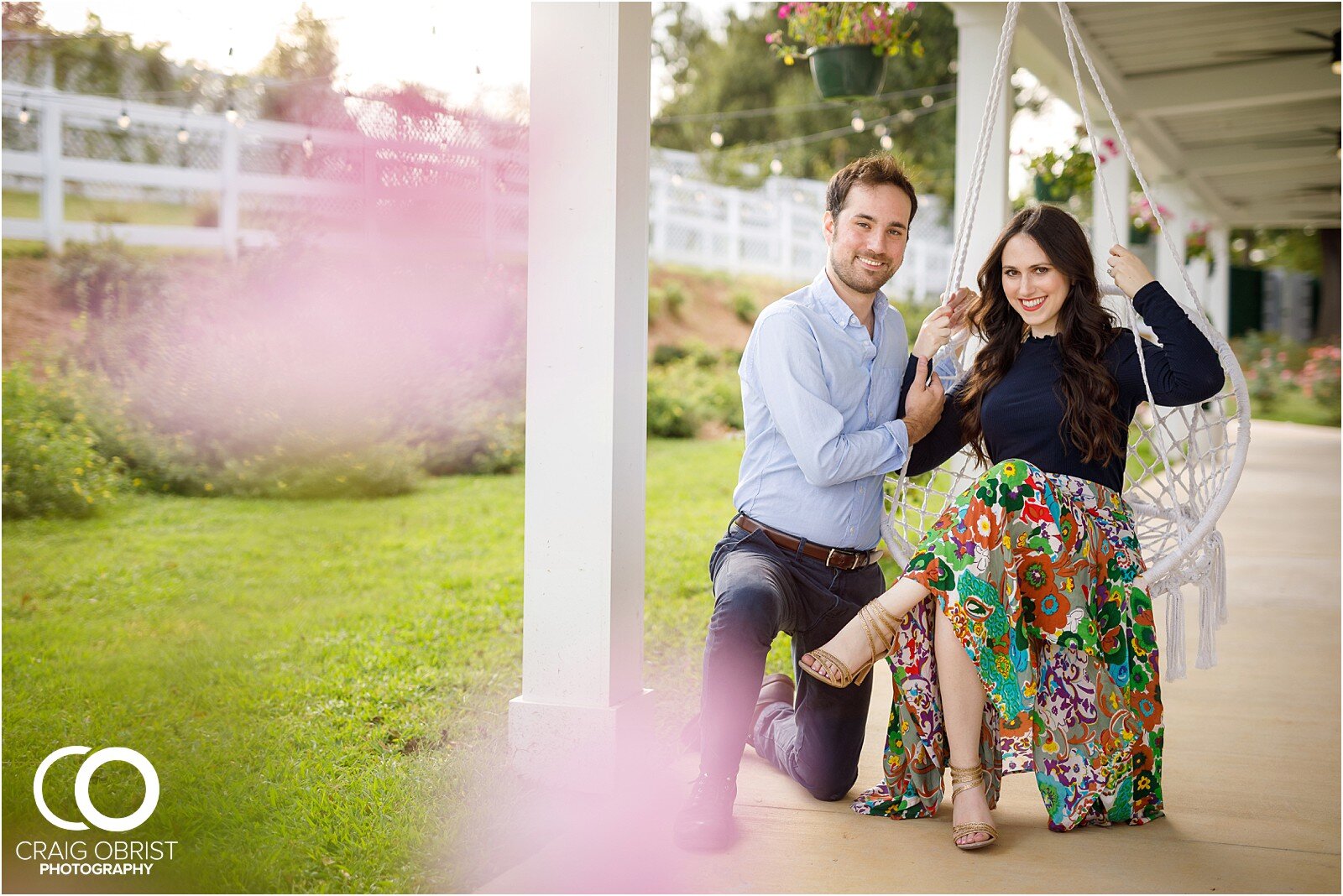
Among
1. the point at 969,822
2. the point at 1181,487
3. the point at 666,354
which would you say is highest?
the point at 666,354

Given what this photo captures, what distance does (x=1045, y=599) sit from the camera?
7.27 ft

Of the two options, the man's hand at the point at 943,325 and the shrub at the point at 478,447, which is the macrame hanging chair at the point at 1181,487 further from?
the shrub at the point at 478,447

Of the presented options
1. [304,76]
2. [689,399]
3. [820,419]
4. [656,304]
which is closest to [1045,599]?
[820,419]

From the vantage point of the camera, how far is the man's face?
2379mm

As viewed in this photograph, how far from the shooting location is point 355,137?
266 inches

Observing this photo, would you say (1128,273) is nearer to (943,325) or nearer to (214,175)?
(943,325)

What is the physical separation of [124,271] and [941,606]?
678 cm

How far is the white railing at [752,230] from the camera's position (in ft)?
43.3

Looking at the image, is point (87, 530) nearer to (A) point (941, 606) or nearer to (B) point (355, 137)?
(B) point (355, 137)

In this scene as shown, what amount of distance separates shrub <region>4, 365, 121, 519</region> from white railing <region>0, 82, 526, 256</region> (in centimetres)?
198

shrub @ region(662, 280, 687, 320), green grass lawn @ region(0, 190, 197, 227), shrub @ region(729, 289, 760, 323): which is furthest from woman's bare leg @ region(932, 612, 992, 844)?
shrub @ region(729, 289, 760, 323)

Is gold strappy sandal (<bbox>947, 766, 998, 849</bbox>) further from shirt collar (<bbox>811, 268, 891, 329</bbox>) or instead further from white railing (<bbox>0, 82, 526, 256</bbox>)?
white railing (<bbox>0, 82, 526, 256</bbox>)

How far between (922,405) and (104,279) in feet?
21.7

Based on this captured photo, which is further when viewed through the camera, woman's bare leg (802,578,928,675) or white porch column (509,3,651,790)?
white porch column (509,3,651,790)
